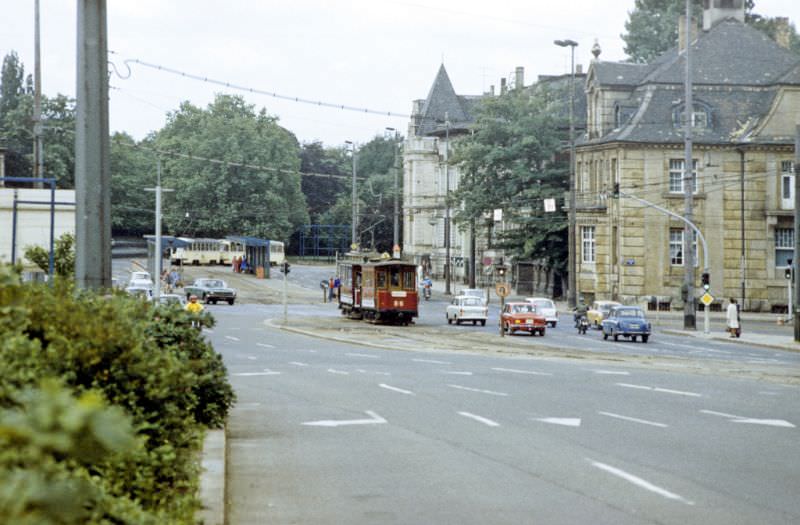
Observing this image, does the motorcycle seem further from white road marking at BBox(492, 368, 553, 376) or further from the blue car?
white road marking at BBox(492, 368, 553, 376)

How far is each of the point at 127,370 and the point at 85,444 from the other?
6.94m

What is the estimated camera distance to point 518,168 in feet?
289

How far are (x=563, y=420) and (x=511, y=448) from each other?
3367 millimetres

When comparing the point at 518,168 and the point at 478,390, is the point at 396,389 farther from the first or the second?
the point at 518,168

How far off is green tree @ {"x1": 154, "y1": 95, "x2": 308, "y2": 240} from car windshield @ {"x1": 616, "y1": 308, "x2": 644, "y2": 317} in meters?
70.0

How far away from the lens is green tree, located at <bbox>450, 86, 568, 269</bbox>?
86.4 meters

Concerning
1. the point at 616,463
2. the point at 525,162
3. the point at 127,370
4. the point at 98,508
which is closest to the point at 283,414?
the point at 616,463

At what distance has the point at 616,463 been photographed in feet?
46.6

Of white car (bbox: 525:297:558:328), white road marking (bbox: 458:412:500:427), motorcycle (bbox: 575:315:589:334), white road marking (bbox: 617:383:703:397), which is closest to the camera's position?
white road marking (bbox: 458:412:500:427)

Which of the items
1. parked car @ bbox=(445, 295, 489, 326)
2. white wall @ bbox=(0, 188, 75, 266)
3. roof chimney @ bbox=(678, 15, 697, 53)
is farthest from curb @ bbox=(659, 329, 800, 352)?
white wall @ bbox=(0, 188, 75, 266)

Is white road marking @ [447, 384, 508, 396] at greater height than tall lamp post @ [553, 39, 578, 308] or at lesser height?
Result: lesser

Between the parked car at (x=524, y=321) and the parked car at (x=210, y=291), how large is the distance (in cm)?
2737

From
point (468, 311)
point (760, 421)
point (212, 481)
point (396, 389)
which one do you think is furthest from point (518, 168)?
point (212, 481)

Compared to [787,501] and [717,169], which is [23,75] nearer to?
[717,169]
